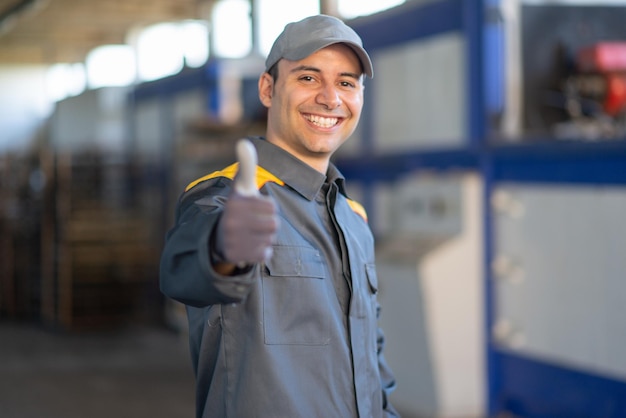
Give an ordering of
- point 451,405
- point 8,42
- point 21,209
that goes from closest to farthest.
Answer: point 451,405
point 21,209
point 8,42

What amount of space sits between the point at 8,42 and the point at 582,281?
16.7 meters

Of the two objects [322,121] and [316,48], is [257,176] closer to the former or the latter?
[322,121]

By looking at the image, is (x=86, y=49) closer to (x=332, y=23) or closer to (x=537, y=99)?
(x=537, y=99)

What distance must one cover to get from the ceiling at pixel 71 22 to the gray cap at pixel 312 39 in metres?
10.8

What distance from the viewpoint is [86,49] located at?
66.4ft

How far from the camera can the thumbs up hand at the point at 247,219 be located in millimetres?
1457

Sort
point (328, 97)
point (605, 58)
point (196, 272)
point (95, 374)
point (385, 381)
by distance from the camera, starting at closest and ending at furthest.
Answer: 1. point (196, 272)
2. point (328, 97)
3. point (385, 381)
4. point (605, 58)
5. point (95, 374)

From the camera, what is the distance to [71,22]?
662 inches

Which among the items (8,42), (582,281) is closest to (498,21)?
(582,281)

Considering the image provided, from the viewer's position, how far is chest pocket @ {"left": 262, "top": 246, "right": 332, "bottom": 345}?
5.98ft

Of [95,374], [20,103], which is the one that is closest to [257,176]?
[95,374]

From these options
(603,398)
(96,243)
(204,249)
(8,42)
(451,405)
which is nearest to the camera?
(204,249)

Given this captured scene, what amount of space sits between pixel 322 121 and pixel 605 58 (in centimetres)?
354

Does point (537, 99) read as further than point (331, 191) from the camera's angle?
Yes
